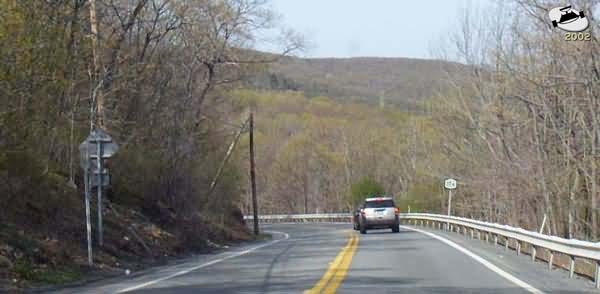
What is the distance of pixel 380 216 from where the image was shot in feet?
129

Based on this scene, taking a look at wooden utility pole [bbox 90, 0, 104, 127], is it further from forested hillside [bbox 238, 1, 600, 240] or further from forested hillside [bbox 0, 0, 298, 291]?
forested hillside [bbox 238, 1, 600, 240]

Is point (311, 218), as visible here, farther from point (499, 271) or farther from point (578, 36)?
point (499, 271)

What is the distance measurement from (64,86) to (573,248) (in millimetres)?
10559

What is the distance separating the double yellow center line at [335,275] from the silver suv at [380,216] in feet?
51.1

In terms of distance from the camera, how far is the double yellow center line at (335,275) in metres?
13.9

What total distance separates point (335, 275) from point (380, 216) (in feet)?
75.8

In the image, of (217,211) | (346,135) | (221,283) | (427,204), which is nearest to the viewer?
(221,283)

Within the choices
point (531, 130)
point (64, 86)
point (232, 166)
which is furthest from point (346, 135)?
point (64, 86)

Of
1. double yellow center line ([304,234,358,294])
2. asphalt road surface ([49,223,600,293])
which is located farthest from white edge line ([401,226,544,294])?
double yellow center line ([304,234,358,294])

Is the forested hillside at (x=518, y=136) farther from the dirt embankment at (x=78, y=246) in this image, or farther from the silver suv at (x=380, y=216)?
the dirt embankment at (x=78, y=246)

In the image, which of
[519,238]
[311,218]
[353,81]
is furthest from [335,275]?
[353,81]

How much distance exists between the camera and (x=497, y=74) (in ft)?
114

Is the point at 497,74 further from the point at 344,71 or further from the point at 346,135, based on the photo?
the point at 344,71

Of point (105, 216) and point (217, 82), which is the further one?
point (217, 82)
